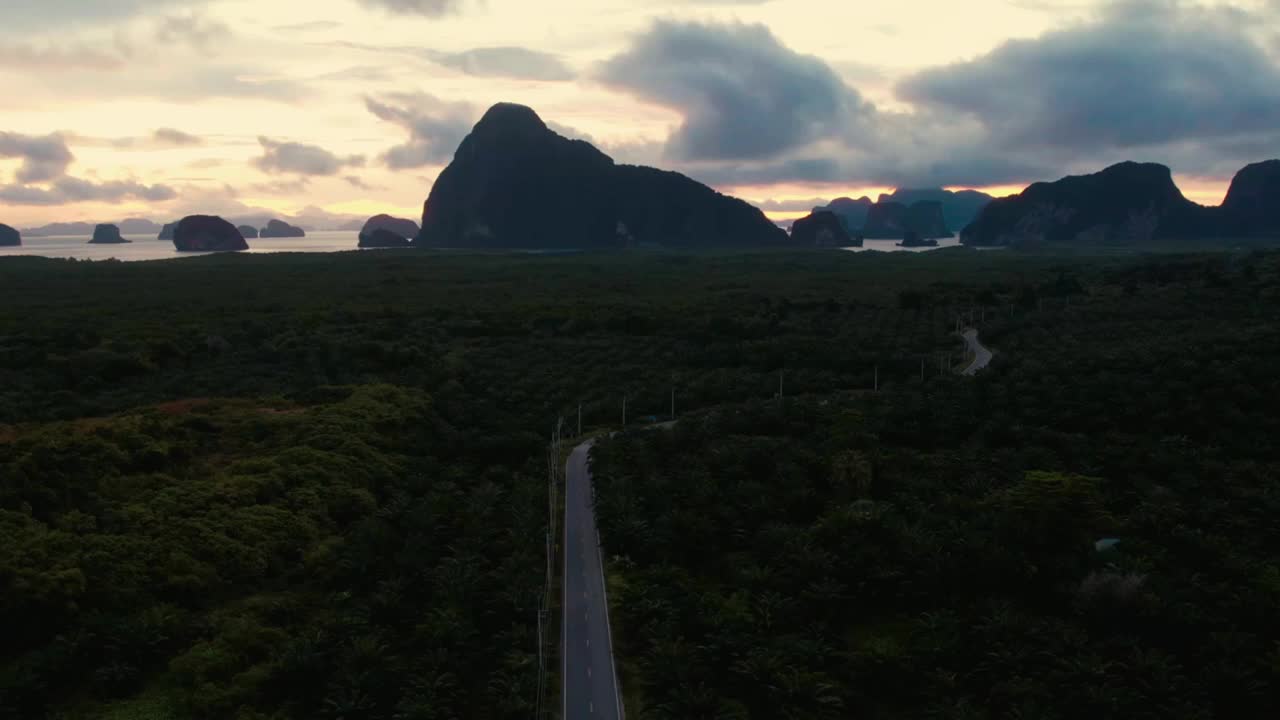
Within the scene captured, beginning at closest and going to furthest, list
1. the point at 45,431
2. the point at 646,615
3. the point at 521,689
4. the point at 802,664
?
the point at 521,689 → the point at 802,664 → the point at 646,615 → the point at 45,431

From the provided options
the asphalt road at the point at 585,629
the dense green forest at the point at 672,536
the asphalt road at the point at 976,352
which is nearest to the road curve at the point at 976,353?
the asphalt road at the point at 976,352

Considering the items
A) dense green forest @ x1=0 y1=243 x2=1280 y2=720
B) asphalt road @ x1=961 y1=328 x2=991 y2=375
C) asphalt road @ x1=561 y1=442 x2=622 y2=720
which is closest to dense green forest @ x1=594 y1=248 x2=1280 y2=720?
dense green forest @ x1=0 y1=243 x2=1280 y2=720

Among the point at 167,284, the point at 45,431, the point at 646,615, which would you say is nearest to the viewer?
the point at 646,615

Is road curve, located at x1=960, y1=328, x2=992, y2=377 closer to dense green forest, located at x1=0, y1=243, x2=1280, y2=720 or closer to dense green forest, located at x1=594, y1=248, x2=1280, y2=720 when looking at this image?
dense green forest, located at x1=0, y1=243, x2=1280, y2=720

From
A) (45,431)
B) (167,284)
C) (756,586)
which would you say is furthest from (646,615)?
(167,284)

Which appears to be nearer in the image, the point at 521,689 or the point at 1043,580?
the point at 521,689

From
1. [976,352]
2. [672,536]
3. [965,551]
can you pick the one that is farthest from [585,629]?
[976,352]

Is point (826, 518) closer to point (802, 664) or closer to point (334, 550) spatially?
point (802, 664)
